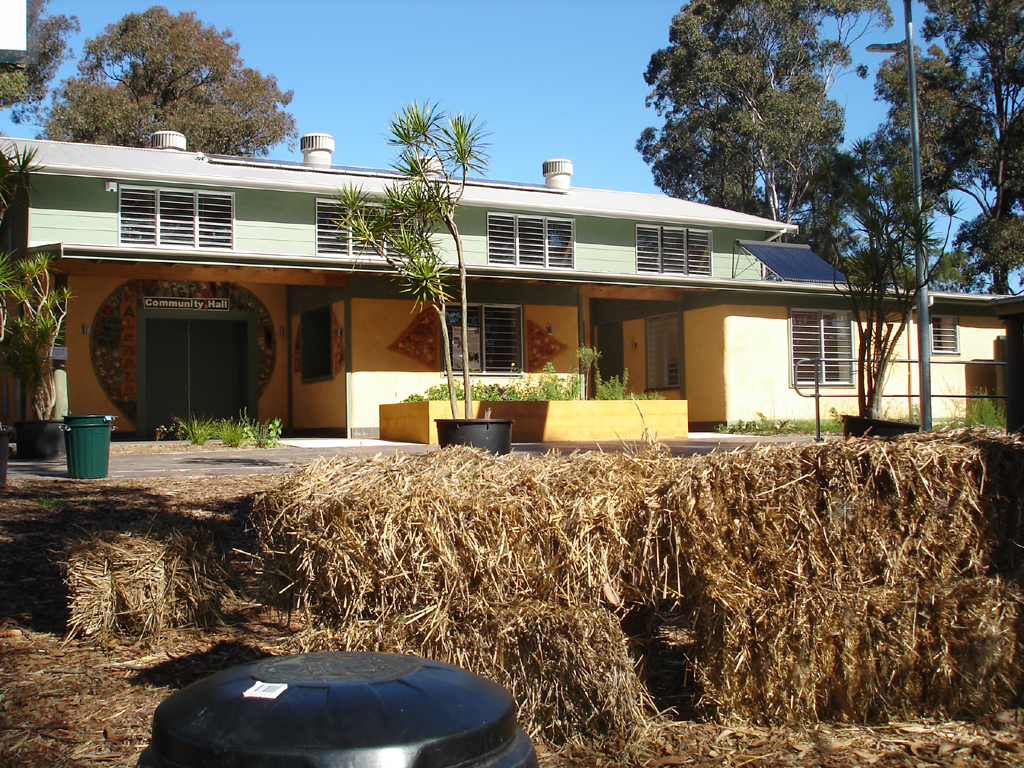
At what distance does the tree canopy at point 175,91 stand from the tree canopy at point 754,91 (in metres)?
16.6

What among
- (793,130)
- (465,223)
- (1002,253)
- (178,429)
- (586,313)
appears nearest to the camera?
(178,429)

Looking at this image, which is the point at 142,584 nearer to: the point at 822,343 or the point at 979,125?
the point at 822,343

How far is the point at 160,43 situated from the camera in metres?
33.1

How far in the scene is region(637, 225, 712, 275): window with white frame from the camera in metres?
21.5

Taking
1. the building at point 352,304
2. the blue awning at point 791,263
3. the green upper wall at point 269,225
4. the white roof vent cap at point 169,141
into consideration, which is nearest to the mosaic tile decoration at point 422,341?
the building at point 352,304

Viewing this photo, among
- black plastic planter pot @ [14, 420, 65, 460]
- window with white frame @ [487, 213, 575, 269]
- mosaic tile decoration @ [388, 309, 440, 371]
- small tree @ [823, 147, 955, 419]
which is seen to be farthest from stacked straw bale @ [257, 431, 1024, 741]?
window with white frame @ [487, 213, 575, 269]

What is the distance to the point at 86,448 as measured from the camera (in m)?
9.32

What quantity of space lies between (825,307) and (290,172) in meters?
12.4

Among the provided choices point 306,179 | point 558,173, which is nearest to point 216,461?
point 306,179

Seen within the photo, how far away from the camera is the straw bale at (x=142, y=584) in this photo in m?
4.19

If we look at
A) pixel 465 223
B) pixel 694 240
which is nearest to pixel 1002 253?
pixel 694 240

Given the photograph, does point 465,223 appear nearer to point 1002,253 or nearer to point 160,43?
point 160,43

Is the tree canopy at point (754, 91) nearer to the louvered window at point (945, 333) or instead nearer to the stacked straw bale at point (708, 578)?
the louvered window at point (945, 333)

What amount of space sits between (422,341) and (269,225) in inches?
157
